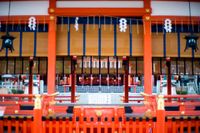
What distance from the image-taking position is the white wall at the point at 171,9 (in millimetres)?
9750

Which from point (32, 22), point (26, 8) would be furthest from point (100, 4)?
point (26, 8)

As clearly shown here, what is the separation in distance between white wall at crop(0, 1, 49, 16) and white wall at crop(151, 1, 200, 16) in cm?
387

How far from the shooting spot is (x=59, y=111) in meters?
9.22

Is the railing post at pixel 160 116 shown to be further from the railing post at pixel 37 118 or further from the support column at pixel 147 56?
the support column at pixel 147 56

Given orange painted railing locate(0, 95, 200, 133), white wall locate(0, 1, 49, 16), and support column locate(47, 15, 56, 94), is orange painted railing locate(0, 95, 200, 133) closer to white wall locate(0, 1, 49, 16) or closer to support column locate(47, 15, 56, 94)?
support column locate(47, 15, 56, 94)

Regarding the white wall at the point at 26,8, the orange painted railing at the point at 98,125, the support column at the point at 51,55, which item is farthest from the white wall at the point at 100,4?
the orange painted railing at the point at 98,125

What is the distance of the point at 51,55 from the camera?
9.63 meters

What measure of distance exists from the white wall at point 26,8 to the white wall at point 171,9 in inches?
152

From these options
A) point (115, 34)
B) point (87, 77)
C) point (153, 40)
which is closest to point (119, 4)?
point (115, 34)

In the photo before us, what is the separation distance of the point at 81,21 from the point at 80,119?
529 cm

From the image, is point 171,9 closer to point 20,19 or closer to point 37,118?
point 20,19

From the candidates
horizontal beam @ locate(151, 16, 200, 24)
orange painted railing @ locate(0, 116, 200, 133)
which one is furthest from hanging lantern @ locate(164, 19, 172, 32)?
orange painted railing @ locate(0, 116, 200, 133)

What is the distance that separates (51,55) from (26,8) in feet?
6.41

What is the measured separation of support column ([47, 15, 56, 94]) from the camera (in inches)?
375
